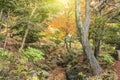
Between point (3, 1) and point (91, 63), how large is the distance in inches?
214

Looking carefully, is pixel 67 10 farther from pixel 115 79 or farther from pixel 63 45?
pixel 115 79

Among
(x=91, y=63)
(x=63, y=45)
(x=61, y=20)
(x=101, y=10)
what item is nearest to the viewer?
(x=91, y=63)

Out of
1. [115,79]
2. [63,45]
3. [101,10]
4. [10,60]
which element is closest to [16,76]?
[10,60]

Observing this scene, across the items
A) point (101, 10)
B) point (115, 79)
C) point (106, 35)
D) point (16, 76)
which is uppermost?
point (101, 10)

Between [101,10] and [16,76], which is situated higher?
[101,10]

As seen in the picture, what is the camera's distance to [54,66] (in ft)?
48.4

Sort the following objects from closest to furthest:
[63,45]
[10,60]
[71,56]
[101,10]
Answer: [10,60] < [101,10] < [71,56] < [63,45]

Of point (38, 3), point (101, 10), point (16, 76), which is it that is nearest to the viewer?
point (16, 76)

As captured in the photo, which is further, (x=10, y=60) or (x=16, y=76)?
(x=10, y=60)

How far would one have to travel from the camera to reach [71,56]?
15789 millimetres

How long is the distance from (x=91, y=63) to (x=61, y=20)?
18.7ft

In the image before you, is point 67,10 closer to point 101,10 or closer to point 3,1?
point 101,10

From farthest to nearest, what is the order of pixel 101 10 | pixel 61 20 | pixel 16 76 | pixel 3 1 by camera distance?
pixel 61 20 → pixel 101 10 → pixel 3 1 → pixel 16 76

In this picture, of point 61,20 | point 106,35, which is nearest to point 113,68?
point 106,35
